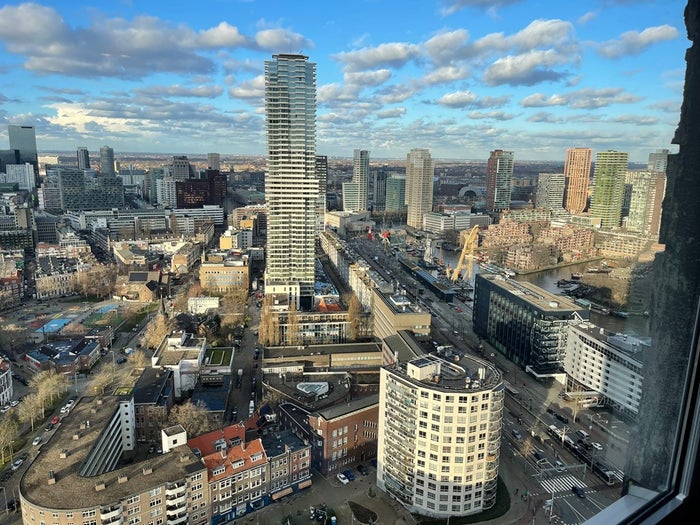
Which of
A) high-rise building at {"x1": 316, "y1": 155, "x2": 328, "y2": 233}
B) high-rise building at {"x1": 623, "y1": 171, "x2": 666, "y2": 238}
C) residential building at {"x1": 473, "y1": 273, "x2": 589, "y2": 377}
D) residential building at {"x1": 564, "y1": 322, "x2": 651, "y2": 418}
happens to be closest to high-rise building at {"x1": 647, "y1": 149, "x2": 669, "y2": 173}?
high-rise building at {"x1": 623, "y1": 171, "x2": 666, "y2": 238}

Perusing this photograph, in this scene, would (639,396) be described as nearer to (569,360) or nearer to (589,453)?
(589,453)

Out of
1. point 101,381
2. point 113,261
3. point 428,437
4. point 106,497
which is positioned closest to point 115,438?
point 106,497

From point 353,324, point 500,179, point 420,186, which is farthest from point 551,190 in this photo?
point 353,324

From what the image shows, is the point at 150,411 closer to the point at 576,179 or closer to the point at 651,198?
the point at 651,198

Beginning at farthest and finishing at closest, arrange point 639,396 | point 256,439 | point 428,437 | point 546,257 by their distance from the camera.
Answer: point 546,257 < point 256,439 < point 428,437 < point 639,396

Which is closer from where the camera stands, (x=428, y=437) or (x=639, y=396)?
(x=639, y=396)
